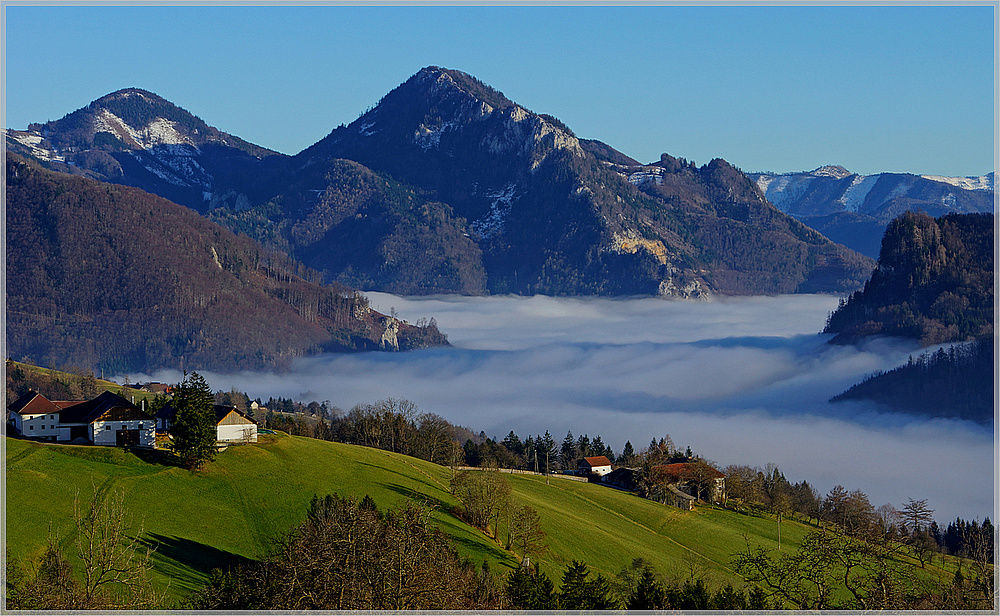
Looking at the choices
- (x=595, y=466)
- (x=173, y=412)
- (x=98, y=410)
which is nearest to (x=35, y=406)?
(x=98, y=410)

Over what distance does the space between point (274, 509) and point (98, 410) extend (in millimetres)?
20079

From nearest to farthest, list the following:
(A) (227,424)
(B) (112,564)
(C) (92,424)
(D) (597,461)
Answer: (B) (112,564) → (C) (92,424) → (A) (227,424) → (D) (597,461)

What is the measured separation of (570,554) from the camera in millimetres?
84812

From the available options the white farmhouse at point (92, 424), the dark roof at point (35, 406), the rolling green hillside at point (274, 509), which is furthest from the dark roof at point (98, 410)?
the rolling green hillside at point (274, 509)

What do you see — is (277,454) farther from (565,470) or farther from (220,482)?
(565,470)

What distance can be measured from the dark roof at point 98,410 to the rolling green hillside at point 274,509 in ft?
15.5

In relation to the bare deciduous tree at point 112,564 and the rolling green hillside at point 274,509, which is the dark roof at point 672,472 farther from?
the bare deciduous tree at point 112,564

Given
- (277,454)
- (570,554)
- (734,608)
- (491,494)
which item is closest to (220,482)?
(277,454)

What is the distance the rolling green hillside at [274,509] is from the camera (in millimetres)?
69188

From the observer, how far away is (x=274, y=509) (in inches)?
3159

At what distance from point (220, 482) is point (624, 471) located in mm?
68650

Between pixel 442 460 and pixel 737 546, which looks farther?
pixel 442 460

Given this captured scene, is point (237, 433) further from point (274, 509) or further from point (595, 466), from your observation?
point (595, 466)

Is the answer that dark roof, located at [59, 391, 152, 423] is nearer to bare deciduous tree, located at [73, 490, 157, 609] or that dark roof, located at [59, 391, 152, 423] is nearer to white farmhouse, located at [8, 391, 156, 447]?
white farmhouse, located at [8, 391, 156, 447]
